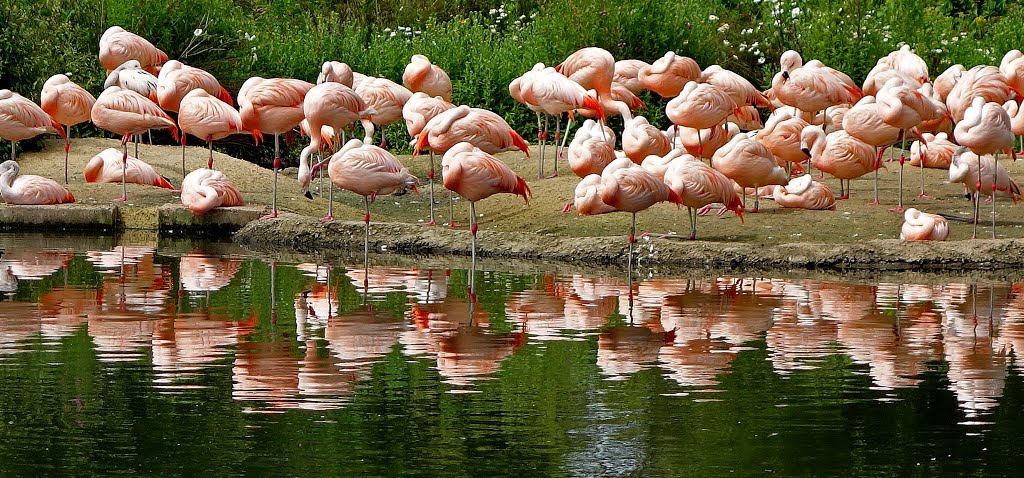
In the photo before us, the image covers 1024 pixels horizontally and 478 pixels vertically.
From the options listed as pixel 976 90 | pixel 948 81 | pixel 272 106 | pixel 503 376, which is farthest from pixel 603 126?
pixel 503 376

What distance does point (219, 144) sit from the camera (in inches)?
683

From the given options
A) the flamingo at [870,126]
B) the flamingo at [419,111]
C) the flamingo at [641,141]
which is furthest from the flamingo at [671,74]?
the flamingo at [419,111]

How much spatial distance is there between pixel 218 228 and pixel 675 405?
6.73m

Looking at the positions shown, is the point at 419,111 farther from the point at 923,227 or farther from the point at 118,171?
the point at 923,227

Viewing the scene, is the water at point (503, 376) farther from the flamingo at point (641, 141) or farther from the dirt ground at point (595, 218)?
the flamingo at point (641, 141)

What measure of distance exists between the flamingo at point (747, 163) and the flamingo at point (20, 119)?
17.2ft

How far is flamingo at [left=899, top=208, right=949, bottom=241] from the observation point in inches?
392

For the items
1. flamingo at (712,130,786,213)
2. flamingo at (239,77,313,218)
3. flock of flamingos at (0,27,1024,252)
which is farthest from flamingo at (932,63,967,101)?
flamingo at (239,77,313,218)

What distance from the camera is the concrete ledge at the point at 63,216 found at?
1142 centimetres

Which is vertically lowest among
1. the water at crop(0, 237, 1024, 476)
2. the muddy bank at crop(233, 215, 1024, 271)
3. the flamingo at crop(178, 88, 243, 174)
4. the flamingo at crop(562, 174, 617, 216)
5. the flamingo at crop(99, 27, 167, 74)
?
the water at crop(0, 237, 1024, 476)

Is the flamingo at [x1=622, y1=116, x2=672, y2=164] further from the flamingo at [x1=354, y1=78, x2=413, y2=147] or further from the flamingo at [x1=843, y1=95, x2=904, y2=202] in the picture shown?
the flamingo at [x1=354, y1=78, x2=413, y2=147]

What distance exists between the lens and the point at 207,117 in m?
A: 11.7

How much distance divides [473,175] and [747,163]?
7.86 ft

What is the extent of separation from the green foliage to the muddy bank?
583cm
